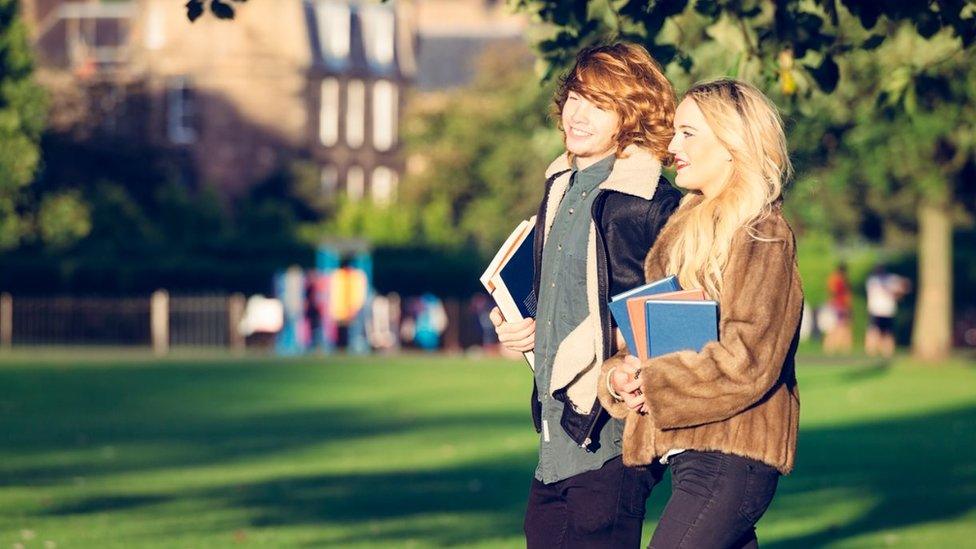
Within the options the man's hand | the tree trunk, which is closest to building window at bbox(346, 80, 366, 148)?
the tree trunk

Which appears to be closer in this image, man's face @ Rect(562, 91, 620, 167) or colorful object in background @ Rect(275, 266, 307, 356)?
man's face @ Rect(562, 91, 620, 167)

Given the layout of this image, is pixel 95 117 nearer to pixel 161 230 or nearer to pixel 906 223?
pixel 161 230

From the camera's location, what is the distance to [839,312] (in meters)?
42.7

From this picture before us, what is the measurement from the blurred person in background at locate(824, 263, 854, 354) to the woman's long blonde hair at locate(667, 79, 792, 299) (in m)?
37.6

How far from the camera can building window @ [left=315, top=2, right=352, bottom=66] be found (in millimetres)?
76438

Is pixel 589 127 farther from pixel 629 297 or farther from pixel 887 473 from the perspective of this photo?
pixel 887 473

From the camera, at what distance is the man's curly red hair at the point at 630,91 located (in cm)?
555

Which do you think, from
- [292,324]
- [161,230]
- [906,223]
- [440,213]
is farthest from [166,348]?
[906,223]

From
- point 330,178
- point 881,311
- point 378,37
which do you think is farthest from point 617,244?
point 378,37

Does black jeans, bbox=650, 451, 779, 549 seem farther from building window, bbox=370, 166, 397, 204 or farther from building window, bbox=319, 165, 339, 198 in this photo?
building window, bbox=370, 166, 397, 204

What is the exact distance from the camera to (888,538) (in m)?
11.4

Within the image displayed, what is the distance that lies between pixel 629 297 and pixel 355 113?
73162 millimetres

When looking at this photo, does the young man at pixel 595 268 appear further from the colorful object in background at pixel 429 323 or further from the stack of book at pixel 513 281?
the colorful object in background at pixel 429 323

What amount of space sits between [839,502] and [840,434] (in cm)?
643
